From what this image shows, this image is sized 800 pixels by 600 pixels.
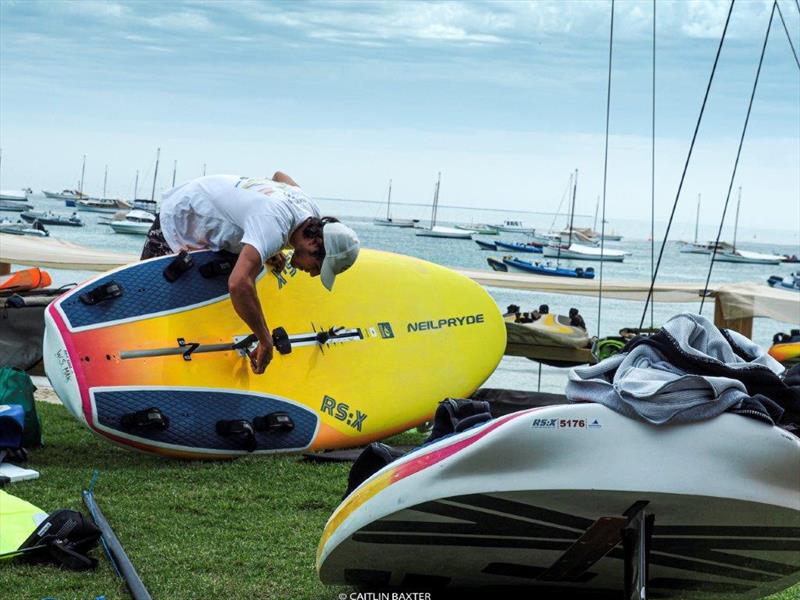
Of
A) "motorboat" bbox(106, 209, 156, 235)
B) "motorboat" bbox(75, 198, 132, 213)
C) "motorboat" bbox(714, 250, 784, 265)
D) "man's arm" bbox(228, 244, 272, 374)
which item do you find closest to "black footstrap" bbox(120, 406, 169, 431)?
"man's arm" bbox(228, 244, 272, 374)

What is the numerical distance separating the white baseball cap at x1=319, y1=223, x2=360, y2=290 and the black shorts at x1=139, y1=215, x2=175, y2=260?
0.91 metres

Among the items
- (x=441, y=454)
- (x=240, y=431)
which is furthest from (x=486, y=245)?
(x=441, y=454)

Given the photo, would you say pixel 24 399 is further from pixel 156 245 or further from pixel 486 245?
pixel 486 245

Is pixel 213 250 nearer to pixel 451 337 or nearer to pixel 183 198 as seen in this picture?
pixel 183 198

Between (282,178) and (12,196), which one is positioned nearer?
(282,178)

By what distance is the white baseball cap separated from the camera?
17.7 ft

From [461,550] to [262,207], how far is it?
2.37m

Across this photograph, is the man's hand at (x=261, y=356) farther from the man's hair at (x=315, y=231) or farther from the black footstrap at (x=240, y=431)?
the man's hair at (x=315, y=231)

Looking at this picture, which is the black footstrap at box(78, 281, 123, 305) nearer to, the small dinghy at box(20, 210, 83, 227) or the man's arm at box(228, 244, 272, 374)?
the man's arm at box(228, 244, 272, 374)

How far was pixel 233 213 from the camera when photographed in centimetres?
554

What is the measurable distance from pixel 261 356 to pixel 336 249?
62cm

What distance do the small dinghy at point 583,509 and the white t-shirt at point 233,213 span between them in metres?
2.12

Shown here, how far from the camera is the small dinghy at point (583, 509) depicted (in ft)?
9.53

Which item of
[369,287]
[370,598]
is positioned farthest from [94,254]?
[370,598]
